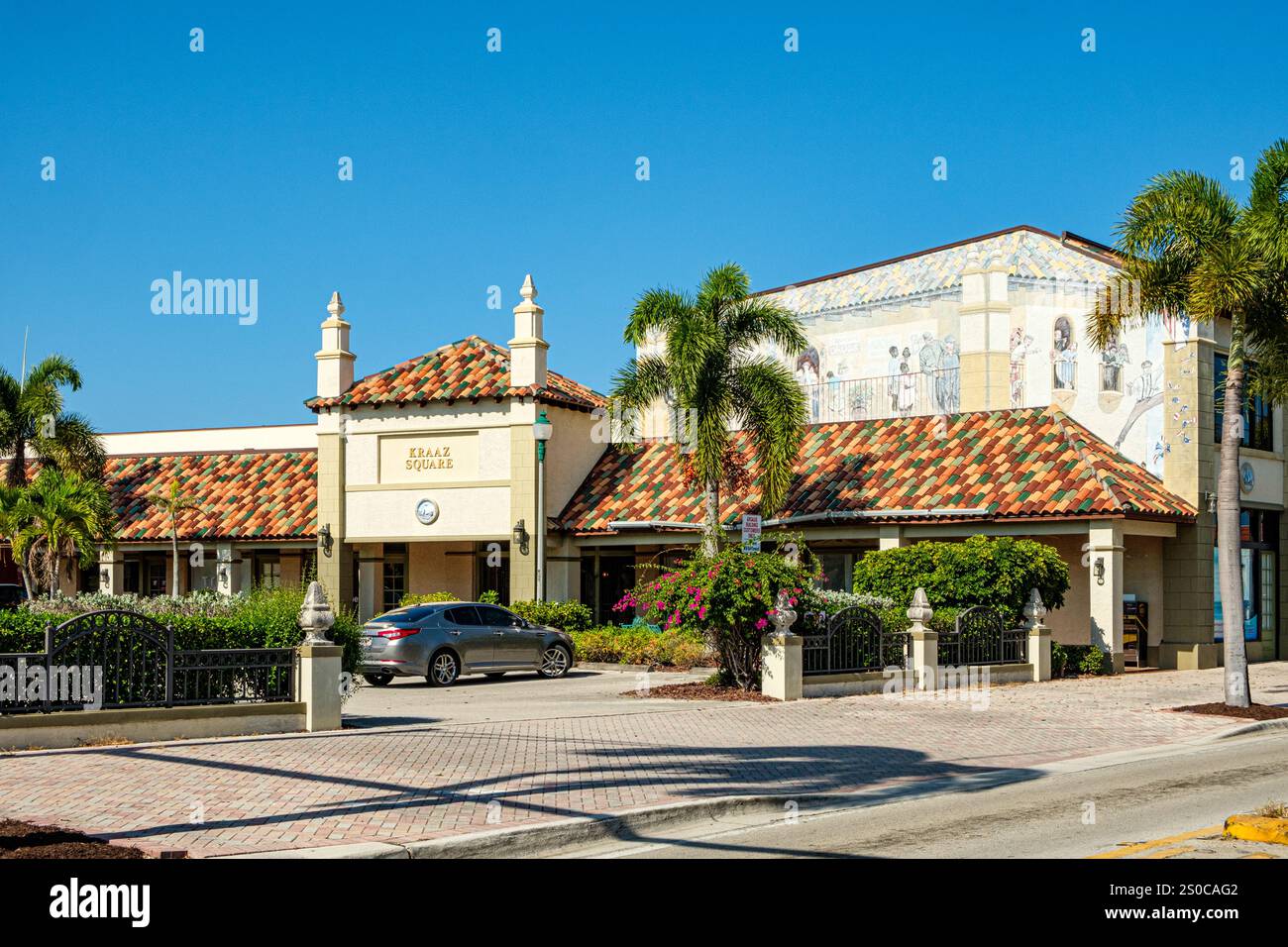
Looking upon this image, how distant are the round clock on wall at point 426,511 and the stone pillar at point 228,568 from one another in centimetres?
632

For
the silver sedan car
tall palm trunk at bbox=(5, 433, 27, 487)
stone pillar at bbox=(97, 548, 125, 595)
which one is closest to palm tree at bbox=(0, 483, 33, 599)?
tall palm trunk at bbox=(5, 433, 27, 487)

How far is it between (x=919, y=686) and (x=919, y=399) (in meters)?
16.3

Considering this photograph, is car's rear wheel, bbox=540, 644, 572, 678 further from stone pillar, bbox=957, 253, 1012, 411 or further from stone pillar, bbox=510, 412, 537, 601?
stone pillar, bbox=957, 253, 1012, 411

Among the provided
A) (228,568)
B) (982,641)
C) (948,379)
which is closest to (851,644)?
(982,641)

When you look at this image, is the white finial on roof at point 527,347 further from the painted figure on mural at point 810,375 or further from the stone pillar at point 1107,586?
the stone pillar at point 1107,586

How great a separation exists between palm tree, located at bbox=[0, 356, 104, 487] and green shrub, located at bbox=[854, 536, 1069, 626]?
953 inches

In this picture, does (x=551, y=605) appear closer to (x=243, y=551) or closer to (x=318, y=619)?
(x=243, y=551)

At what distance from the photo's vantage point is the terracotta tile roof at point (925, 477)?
94.7 ft

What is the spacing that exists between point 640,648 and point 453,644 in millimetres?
6376

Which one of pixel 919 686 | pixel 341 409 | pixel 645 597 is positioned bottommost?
pixel 919 686

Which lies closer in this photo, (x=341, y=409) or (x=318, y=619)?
(x=318, y=619)

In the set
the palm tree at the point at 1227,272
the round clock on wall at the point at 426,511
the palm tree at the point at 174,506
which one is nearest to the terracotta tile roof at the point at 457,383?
the round clock on wall at the point at 426,511

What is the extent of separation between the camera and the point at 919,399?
38.3m
